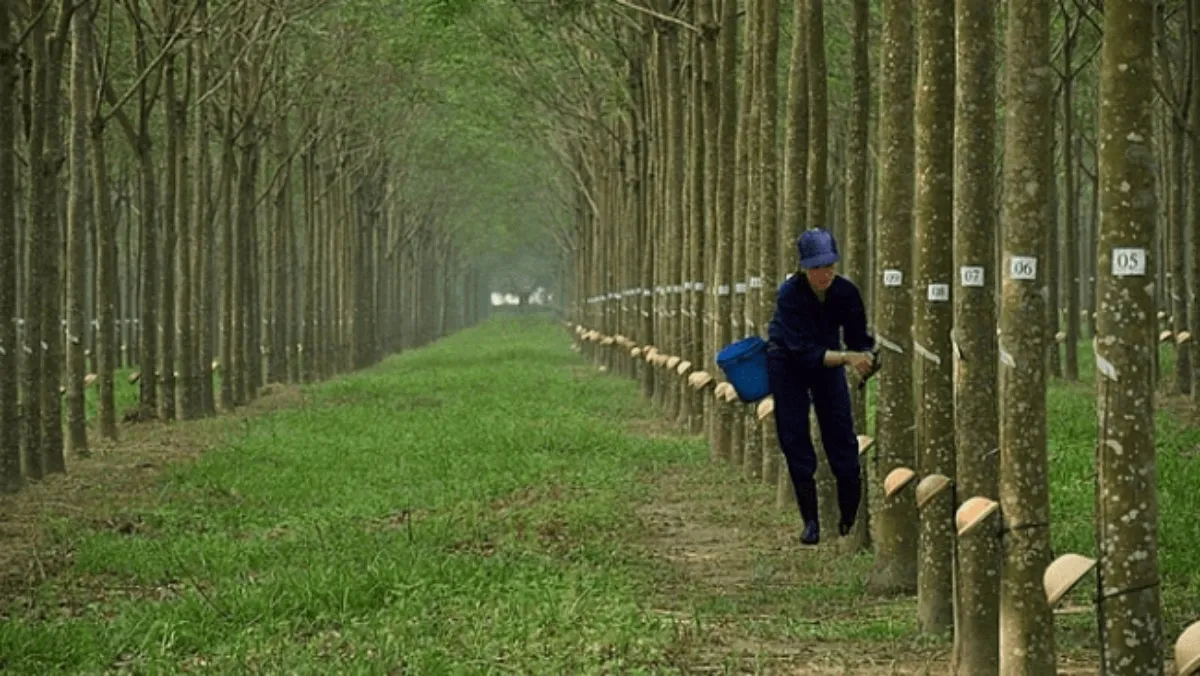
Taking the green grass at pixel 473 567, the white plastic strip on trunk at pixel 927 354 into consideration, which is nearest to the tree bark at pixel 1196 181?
the green grass at pixel 473 567

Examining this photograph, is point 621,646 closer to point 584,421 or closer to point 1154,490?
point 1154,490

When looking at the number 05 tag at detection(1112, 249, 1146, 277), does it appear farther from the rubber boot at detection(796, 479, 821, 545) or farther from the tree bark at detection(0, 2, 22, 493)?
the tree bark at detection(0, 2, 22, 493)

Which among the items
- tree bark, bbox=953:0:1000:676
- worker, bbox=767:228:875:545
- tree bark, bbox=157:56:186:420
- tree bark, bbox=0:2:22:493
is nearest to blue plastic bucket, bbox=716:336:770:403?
worker, bbox=767:228:875:545

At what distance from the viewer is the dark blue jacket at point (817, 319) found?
10.8 m

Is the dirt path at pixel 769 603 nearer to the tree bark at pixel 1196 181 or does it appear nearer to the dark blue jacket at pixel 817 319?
the dark blue jacket at pixel 817 319

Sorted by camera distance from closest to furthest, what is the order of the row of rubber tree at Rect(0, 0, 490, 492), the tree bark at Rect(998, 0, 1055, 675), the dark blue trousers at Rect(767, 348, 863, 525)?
the tree bark at Rect(998, 0, 1055, 675)
the dark blue trousers at Rect(767, 348, 863, 525)
the row of rubber tree at Rect(0, 0, 490, 492)

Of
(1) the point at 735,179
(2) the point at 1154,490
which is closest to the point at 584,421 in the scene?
(1) the point at 735,179

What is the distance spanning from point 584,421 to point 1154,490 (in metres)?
16.4

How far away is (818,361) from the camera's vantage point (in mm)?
10727

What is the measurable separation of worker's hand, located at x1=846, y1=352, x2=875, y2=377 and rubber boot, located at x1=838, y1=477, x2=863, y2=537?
786 millimetres

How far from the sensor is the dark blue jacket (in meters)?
10.8

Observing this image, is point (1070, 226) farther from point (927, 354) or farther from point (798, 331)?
point (927, 354)

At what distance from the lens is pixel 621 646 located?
27.0 ft

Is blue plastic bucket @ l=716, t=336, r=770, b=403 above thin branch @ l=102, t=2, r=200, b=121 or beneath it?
beneath
